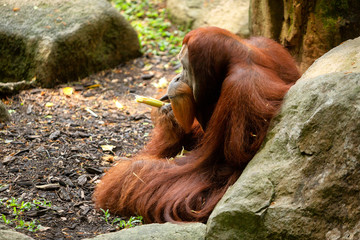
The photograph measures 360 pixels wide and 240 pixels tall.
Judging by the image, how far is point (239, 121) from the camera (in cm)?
301

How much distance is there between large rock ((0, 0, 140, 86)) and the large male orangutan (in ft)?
7.57

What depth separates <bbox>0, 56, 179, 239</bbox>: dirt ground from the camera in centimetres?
320

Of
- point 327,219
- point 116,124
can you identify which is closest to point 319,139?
point 327,219

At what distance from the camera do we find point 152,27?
736 centimetres

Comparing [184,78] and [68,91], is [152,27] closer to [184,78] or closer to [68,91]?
[68,91]

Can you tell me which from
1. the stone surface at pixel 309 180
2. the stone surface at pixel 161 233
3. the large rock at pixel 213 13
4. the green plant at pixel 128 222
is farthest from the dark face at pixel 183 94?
the large rock at pixel 213 13

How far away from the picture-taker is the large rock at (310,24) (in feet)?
12.6

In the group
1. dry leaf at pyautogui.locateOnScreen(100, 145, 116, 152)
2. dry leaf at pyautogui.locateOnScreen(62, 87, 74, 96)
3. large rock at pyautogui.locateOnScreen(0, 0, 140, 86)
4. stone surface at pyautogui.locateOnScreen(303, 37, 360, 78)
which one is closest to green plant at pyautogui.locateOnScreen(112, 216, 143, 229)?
dry leaf at pyautogui.locateOnScreen(100, 145, 116, 152)

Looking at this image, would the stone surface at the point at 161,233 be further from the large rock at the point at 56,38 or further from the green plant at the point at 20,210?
the large rock at the point at 56,38

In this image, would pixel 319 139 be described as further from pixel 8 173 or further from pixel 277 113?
pixel 8 173

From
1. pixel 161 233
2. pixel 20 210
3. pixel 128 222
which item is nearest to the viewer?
pixel 161 233

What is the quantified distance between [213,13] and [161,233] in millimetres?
4928

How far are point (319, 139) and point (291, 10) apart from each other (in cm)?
213

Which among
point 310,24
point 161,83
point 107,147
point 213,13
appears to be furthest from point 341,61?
point 213,13
